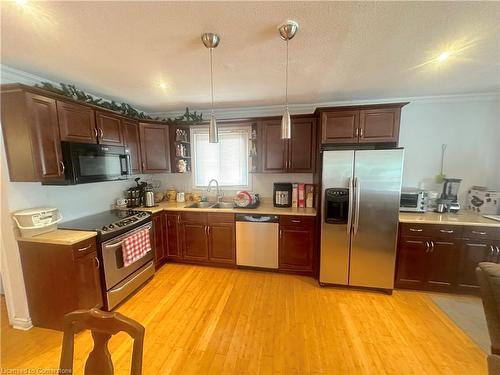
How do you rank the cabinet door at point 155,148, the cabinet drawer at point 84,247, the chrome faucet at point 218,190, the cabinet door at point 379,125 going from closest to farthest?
the cabinet drawer at point 84,247 < the cabinet door at point 379,125 < the cabinet door at point 155,148 < the chrome faucet at point 218,190

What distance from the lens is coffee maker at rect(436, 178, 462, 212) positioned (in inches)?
106

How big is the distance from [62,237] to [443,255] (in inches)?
160

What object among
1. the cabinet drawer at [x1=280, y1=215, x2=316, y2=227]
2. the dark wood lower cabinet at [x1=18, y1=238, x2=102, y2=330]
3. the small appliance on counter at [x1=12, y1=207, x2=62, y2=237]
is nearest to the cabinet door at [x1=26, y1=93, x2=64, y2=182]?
the small appliance on counter at [x1=12, y1=207, x2=62, y2=237]

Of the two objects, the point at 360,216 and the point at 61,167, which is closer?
the point at 61,167

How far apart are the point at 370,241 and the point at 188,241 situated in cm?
251

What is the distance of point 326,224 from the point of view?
258 centimetres

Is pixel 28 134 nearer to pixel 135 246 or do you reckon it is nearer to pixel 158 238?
pixel 135 246

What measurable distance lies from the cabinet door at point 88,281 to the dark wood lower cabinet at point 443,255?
3.40 meters

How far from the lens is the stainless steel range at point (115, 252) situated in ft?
7.00

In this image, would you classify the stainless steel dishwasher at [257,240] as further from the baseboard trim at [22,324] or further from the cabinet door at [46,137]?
the baseboard trim at [22,324]

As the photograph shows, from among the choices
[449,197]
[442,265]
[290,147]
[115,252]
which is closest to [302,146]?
[290,147]

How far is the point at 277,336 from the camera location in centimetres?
193

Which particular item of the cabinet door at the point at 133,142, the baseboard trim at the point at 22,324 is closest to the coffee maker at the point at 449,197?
the cabinet door at the point at 133,142

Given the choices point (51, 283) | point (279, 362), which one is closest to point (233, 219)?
point (279, 362)
